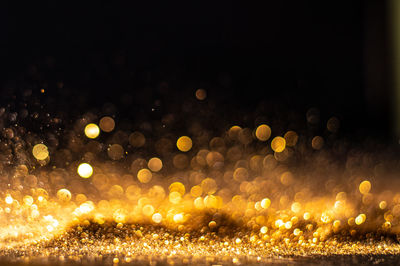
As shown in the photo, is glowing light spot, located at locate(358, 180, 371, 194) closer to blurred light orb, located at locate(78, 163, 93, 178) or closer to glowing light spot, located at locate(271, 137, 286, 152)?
glowing light spot, located at locate(271, 137, 286, 152)

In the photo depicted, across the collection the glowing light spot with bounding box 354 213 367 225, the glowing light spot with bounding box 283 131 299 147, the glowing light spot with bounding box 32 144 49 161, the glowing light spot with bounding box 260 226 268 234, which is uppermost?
the glowing light spot with bounding box 283 131 299 147

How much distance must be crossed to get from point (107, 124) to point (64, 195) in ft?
0.54

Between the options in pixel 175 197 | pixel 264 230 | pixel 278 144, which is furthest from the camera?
pixel 278 144

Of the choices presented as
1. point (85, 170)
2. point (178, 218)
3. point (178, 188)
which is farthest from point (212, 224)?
point (85, 170)

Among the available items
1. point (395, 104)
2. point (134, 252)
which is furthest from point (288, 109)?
point (134, 252)

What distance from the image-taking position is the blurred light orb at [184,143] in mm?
946

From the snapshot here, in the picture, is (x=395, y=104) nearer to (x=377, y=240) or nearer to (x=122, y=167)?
(x=377, y=240)

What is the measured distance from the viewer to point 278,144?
37.7 inches

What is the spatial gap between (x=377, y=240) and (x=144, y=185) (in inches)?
14.7

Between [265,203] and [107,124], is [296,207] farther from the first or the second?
[107,124]

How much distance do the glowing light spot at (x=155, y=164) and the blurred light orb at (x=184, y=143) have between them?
5 cm

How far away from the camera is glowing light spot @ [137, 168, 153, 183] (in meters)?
0.89

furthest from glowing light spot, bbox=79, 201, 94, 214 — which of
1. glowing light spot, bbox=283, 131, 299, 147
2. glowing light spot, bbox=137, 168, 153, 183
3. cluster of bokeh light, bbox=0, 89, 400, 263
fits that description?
glowing light spot, bbox=283, 131, 299, 147

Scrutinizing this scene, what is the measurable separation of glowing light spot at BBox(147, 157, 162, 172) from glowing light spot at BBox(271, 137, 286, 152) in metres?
0.20
